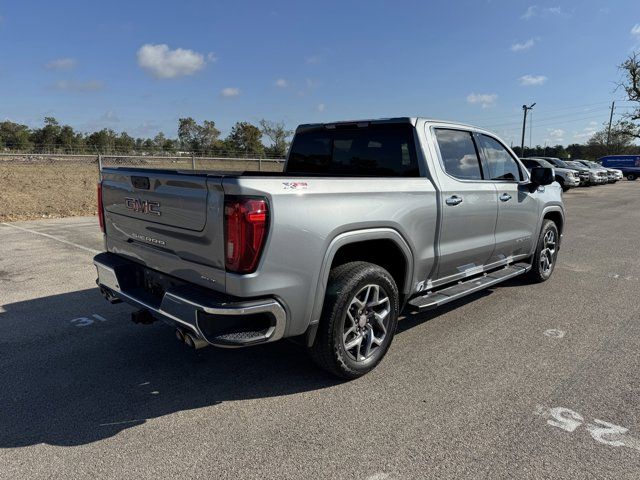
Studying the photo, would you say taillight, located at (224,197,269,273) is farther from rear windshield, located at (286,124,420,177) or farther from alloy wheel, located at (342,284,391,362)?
rear windshield, located at (286,124,420,177)

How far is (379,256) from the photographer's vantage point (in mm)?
3830

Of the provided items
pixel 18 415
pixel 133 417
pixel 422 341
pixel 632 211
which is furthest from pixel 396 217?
pixel 632 211

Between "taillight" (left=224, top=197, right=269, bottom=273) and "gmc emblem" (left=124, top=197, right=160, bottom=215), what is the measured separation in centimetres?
77

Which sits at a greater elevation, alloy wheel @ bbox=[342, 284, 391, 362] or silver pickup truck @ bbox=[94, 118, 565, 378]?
silver pickup truck @ bbox=[94, 118, 565, 378]

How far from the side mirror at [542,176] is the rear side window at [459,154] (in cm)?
97

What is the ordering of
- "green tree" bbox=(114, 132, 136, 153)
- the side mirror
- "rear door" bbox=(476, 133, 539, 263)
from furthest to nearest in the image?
"green tree" bbox=(114, 132, 136, 153), the side mirror, "rear door" bbox=(476, 133, 539, 263)

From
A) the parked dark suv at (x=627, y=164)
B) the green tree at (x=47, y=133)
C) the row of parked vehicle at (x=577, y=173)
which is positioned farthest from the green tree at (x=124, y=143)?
the parked dark suv at (x=627, y=164)

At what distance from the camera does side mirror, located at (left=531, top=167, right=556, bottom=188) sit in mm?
5195

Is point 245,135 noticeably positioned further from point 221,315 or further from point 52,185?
point 221,315

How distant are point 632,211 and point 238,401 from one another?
16.7m

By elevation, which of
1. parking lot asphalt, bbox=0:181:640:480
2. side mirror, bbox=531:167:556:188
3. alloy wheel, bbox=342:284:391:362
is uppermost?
side mirror, bbox=531:167:556:188

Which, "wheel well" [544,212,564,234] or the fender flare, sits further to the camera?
"wheel well" [544,212,564,234]

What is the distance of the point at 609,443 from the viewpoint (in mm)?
2715

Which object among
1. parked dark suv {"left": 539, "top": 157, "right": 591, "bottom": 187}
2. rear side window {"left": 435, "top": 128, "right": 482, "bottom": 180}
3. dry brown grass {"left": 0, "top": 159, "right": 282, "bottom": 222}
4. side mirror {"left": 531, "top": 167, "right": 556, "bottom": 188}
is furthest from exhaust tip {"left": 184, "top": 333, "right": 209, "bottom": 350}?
parked dark suv {"left": 539, "top": 157, "right": 591, "bottom": 187}
